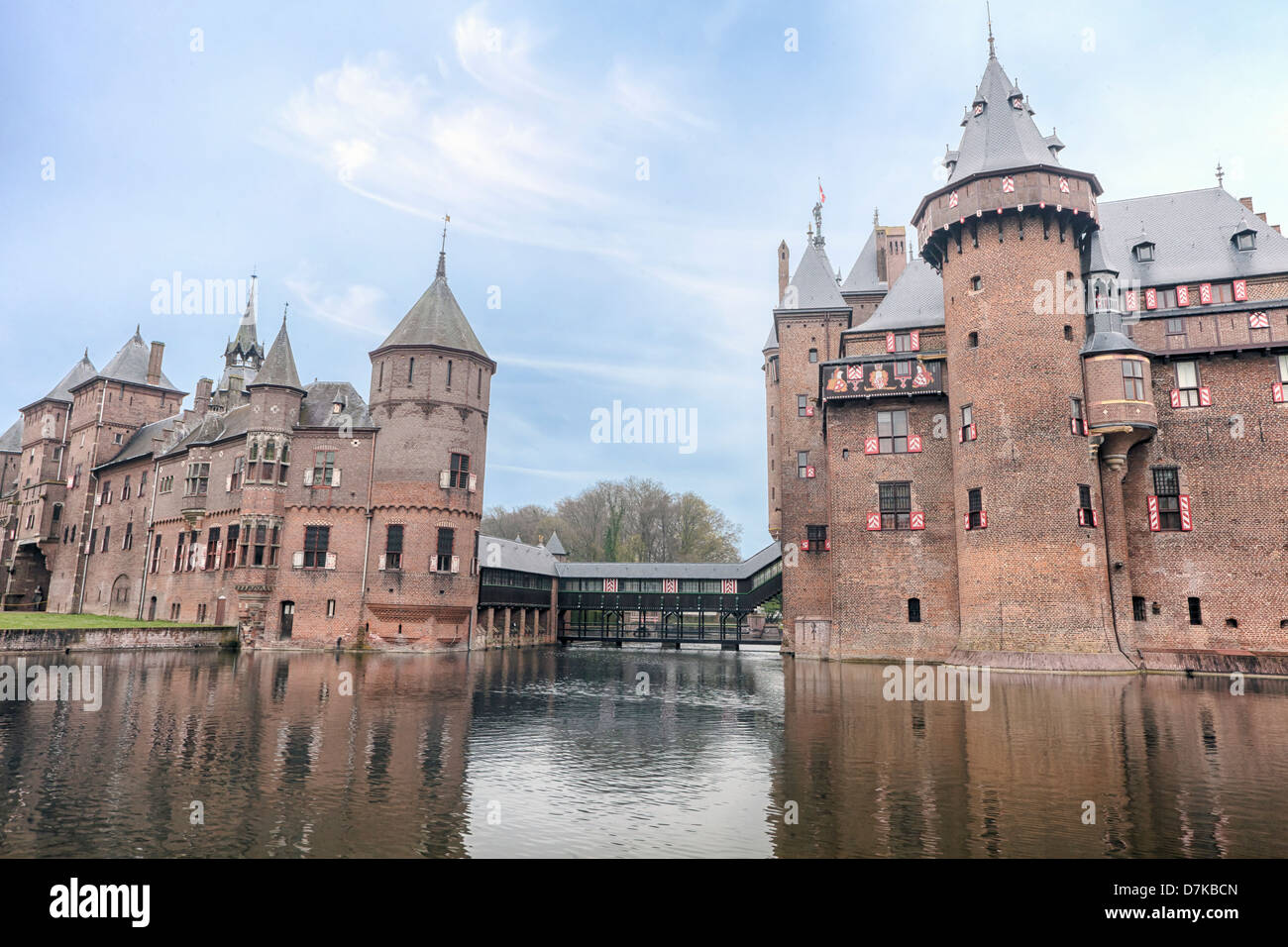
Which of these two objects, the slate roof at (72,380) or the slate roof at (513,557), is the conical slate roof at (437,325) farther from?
the slate roof at (72,380)

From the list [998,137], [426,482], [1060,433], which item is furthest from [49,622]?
[998,137]

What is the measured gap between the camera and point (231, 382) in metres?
48.4

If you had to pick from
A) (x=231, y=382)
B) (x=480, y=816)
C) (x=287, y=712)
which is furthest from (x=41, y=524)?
(x=480, y=816)

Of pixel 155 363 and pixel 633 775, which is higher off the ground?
pixel 155 363

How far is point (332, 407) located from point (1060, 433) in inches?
1352

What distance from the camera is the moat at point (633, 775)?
7520mm

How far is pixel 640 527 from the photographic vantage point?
83.1 metres

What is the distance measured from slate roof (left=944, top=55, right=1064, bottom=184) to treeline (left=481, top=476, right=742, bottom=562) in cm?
5118

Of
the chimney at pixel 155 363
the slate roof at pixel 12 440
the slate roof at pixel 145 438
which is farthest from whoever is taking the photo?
the slate roof at pixel 12 440

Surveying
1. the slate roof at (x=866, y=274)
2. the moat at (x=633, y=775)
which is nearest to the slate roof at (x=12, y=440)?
the moat at (x=633, y=775)

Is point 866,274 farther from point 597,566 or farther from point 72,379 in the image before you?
point 72,379

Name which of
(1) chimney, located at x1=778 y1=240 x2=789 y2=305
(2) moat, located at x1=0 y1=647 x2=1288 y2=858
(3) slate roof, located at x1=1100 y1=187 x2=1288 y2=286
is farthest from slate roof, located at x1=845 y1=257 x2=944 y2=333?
(2) moat, located at x1=0 y1=647 x2=1288 y2=858

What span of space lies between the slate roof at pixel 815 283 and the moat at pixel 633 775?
28357 mm
